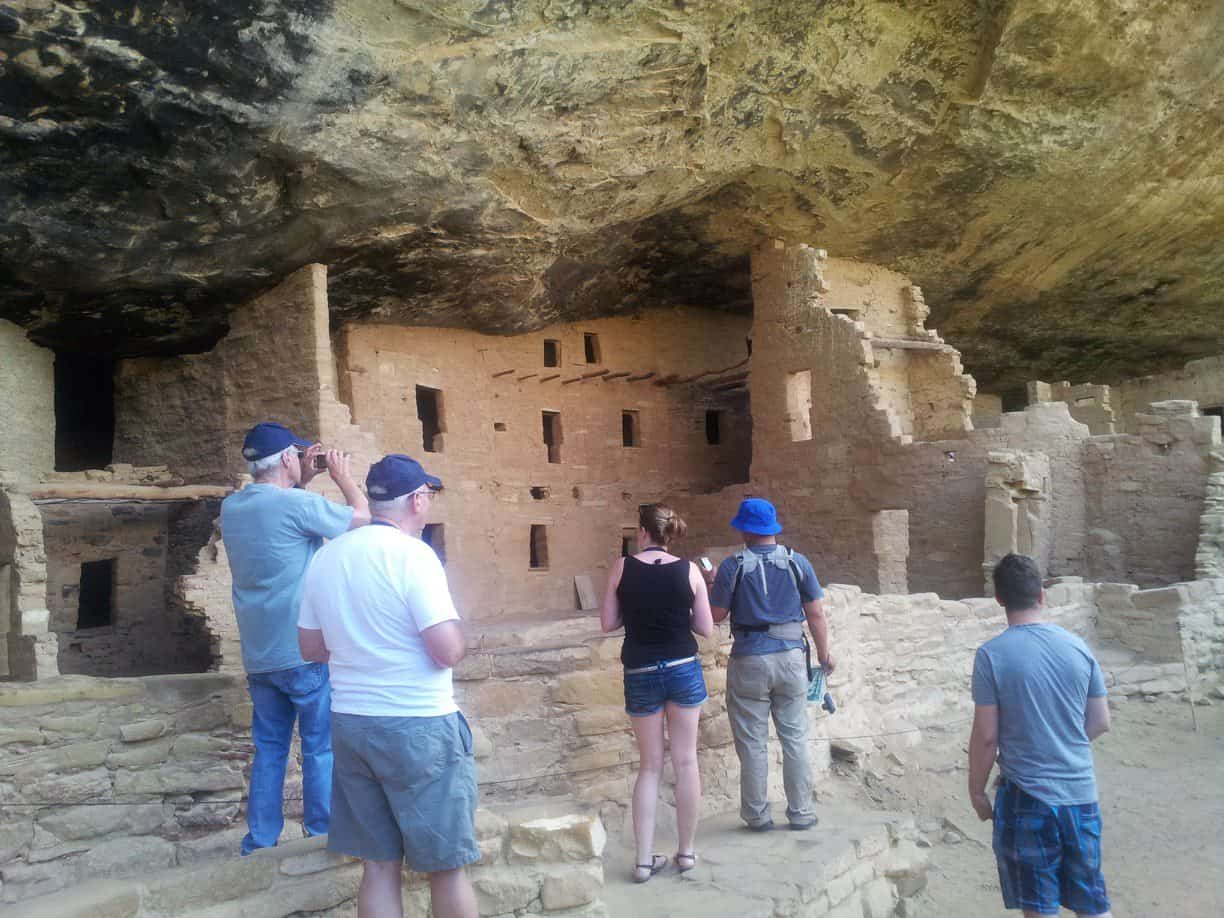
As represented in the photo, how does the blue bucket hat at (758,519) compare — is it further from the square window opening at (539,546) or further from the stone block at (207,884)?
the square window opening at (539,546)

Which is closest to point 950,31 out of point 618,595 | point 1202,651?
point 1202,651

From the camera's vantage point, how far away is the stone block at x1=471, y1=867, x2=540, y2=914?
358cm

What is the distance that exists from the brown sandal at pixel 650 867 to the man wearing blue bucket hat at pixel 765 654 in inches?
24.3

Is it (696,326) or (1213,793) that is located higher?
(696,326)

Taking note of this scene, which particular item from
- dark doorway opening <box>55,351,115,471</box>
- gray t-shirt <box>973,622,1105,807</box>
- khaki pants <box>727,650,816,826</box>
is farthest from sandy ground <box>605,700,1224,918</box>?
dark doorway opening <box>55,351,115,471</box>

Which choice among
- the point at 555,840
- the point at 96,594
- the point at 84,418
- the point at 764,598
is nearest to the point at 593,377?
the point at 84,418

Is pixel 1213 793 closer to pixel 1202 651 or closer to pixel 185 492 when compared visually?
pixel 1202 651

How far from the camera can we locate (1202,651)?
31.2ft

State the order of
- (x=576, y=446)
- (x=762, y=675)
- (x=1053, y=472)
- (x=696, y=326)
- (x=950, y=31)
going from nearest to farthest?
1. (x=762, y=675)
2. (x=950, y=31)
3. (x=1053, y=472)
4. (x=576, y=446)
5. (x=696, y=326)

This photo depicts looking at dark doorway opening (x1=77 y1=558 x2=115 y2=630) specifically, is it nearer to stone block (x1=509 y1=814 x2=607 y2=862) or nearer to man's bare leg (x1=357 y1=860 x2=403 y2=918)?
stone block (x1=509 y1=814 x2=607 y2=862)

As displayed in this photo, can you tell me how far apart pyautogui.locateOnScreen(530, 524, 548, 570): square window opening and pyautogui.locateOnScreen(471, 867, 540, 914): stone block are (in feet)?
35.3

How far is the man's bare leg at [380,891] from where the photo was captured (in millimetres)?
3135

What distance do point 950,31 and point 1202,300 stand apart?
9.10 m

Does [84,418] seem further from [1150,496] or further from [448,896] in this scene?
[1150,496]
